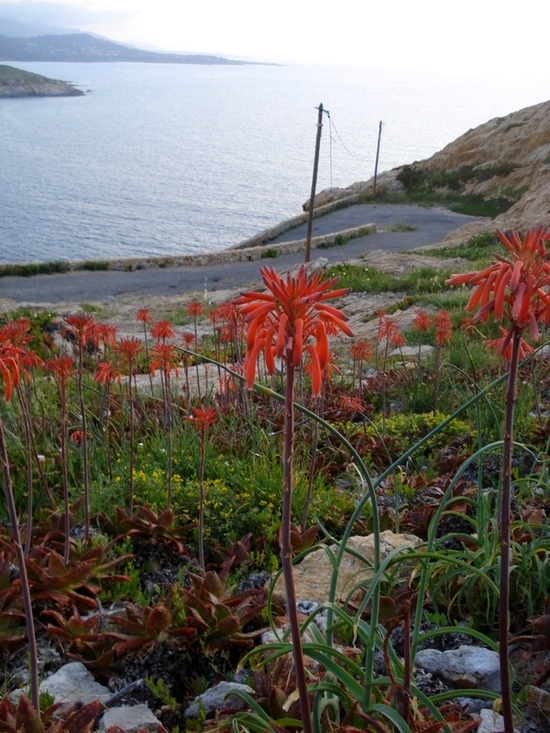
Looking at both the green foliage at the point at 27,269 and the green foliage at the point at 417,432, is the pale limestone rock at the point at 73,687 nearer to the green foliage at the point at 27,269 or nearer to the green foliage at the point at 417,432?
the green foliage at the point at 417,432

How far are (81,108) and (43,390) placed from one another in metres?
171

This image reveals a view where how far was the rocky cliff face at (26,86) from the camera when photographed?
183 metres

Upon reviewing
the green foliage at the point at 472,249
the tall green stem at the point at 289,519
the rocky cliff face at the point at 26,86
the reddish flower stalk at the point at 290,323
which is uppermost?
the rocky cliff face at the point at 26,86

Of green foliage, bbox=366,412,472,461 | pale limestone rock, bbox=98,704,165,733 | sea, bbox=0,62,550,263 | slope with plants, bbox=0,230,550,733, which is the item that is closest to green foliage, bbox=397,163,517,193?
sea, bbox=0,62,550,263

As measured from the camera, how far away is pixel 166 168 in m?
90.2

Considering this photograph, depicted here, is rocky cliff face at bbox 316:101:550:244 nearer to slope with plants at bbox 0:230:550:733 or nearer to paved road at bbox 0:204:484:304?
paved road at bbox 0:204:484:304

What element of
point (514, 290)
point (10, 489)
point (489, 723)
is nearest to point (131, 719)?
point (10, 489)

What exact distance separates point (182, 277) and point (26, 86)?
598 feet

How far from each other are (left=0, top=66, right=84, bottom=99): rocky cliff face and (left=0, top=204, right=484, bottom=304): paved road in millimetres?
173061

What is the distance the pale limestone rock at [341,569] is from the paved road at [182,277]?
21736 millimetres

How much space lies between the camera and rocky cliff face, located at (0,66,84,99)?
7195 inches

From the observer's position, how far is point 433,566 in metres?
3.08

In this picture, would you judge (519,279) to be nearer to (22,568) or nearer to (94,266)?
(22,568)

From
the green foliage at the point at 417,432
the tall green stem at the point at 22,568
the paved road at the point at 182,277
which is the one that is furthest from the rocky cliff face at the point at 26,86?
the tall green stem at the point at 22,568
